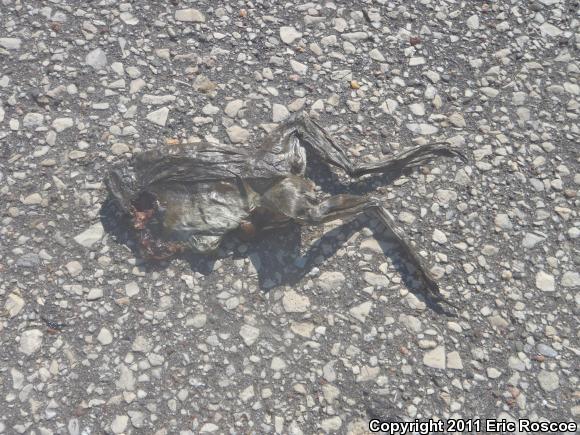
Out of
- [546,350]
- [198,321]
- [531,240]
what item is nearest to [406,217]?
[531,240]

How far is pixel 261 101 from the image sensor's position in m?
4.59

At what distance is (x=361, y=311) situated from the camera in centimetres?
396

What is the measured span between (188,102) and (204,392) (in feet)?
6.53

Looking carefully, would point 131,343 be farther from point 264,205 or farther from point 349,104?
point 349,104

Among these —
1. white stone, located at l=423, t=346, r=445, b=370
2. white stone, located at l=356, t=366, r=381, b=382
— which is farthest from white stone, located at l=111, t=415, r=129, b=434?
white stone, located at l=423, t=346, r=445, b=370

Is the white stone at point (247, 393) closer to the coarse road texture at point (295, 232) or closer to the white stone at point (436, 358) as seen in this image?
the coarse road texture at point (295, 232)

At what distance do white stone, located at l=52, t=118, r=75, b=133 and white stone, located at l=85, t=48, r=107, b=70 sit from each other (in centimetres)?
46

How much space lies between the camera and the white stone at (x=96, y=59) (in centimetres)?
468

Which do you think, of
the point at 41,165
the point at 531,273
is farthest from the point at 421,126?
the point at 41,165

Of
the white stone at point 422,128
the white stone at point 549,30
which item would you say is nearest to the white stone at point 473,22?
the white stone at point 549,30

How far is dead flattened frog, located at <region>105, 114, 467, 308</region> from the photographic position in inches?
155

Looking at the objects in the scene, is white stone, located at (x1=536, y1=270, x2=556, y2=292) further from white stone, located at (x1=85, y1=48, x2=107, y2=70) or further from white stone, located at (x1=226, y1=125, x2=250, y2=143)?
white stone, located at (x1=85, y1=48, x2=107, y2=70)

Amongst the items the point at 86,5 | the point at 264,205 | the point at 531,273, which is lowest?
the point at 531,273

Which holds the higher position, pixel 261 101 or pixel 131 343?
pixel 261 101
